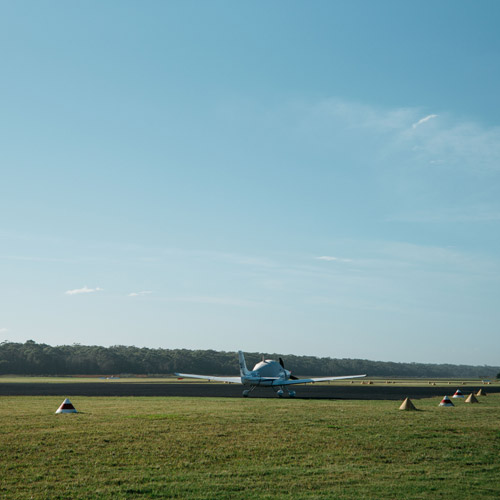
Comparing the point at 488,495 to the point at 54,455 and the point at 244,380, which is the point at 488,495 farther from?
the point at 244,380

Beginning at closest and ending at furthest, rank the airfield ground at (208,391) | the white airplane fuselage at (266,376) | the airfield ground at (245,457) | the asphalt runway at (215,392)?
1. the airfield ground at (245,457)
2. the asphalt runway at (215,392)
3. the white airplane fuselage at (266,376)
4. the airfield ground at (208,391)

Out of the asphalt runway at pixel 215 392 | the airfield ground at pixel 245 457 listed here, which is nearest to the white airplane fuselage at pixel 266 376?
the asphalt runway at pixel 215 392

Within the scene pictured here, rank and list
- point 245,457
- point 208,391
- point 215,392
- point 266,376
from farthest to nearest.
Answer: point 208,391 → point 215,392 → point 266,376 → point 245,457

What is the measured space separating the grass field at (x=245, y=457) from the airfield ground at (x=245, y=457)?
0.03m

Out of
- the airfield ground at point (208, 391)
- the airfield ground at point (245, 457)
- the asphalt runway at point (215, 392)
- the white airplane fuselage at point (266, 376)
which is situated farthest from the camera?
the airfield ground at point (208, 391)

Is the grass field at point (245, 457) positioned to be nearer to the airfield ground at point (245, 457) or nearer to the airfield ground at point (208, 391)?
the airfield ground at point (245, 457)

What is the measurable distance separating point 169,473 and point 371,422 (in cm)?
1205

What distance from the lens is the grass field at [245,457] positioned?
1201 cm

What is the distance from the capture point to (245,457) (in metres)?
15.7

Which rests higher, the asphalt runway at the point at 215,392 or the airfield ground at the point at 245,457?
the airfield ground at the point at 245,457

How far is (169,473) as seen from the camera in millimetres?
13430

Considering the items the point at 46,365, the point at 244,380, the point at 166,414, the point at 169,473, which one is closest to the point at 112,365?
the point at 46,365

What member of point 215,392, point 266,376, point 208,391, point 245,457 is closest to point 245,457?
point 245,457

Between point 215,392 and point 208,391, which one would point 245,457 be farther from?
point 208,391
